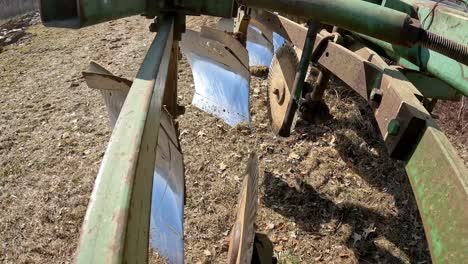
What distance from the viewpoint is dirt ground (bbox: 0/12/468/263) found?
111 inches

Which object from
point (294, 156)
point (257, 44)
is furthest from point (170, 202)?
point (257, 44)

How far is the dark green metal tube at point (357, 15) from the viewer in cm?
132

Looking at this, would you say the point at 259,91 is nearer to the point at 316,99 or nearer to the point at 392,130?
the point at 316,99

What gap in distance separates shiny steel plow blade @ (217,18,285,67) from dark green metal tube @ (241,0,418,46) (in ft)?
6.75

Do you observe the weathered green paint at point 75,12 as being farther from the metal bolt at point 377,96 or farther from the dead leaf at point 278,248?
the dead leaf at point 278,248

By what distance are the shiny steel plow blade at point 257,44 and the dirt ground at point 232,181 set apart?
0.36 m

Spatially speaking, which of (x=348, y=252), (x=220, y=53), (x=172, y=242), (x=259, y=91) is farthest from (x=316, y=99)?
(x=259, y=91)

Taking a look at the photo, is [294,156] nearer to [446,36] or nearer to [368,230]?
[368,230]

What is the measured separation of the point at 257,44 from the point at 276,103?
132 centimetres

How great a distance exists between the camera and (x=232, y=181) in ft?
10.9

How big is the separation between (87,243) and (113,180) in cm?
12

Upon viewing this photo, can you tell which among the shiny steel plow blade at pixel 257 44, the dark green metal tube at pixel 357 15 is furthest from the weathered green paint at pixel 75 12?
the shiny steel plow blade at pixel 257 44

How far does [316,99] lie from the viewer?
2.67 metres

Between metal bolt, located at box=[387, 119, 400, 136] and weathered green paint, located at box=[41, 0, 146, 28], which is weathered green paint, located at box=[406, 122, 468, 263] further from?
weathered green paint, located at box=[41, 0, 146, 28]
